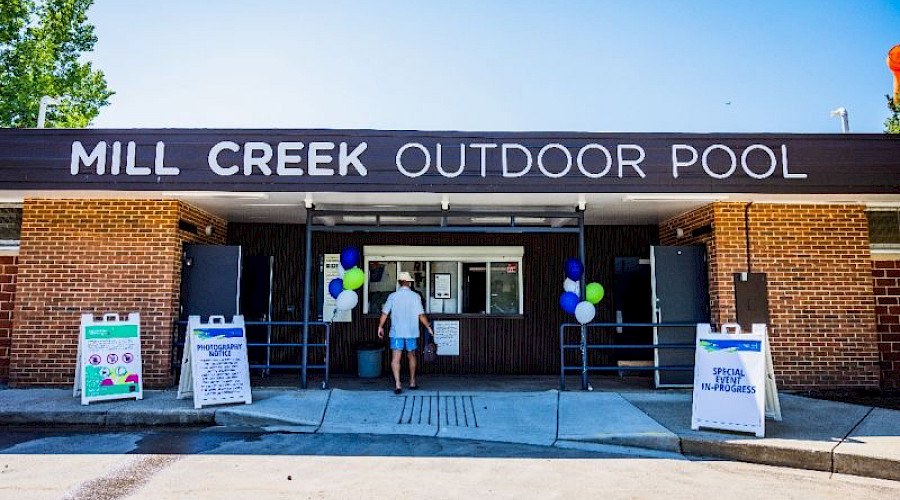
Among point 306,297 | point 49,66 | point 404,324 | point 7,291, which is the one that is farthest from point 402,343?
point 49,66

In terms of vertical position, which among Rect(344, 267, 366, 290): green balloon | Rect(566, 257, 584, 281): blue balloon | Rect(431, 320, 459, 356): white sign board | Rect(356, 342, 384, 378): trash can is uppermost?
Rect(566, 257, 584, 281): blue balloon

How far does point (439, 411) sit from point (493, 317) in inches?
149

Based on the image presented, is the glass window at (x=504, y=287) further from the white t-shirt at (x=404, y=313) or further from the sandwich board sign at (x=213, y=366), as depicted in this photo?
the sandwich board sign at (x=213, y=366)

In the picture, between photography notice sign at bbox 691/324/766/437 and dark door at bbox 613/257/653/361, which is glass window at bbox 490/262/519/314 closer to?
dark door at bbox 613/257/653/361

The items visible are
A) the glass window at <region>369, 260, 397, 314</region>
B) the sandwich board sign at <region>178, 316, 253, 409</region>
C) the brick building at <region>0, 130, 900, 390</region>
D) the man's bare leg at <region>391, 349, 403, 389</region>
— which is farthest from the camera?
the glass window at <region>369, 260, 397, 314</region>

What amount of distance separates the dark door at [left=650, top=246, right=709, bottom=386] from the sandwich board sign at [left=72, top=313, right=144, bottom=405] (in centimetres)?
747

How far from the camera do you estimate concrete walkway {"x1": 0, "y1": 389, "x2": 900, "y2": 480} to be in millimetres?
5918

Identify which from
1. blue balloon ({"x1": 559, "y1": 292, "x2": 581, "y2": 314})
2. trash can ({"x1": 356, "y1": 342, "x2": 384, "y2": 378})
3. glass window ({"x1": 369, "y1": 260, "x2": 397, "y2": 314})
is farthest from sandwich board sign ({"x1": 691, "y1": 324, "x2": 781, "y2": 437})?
glass window ({"x1": 369, "y1": 260, "x2": 397, "y2": 314})

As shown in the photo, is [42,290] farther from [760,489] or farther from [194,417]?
[760,489]

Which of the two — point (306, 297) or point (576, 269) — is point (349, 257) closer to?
point (306, 297)

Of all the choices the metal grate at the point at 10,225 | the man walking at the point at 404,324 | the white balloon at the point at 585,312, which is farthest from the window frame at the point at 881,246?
the metal grate at the point at 10,225

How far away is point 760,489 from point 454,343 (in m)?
6.60

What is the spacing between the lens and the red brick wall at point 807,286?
29.5 feet

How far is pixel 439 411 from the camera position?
7.60 meters
